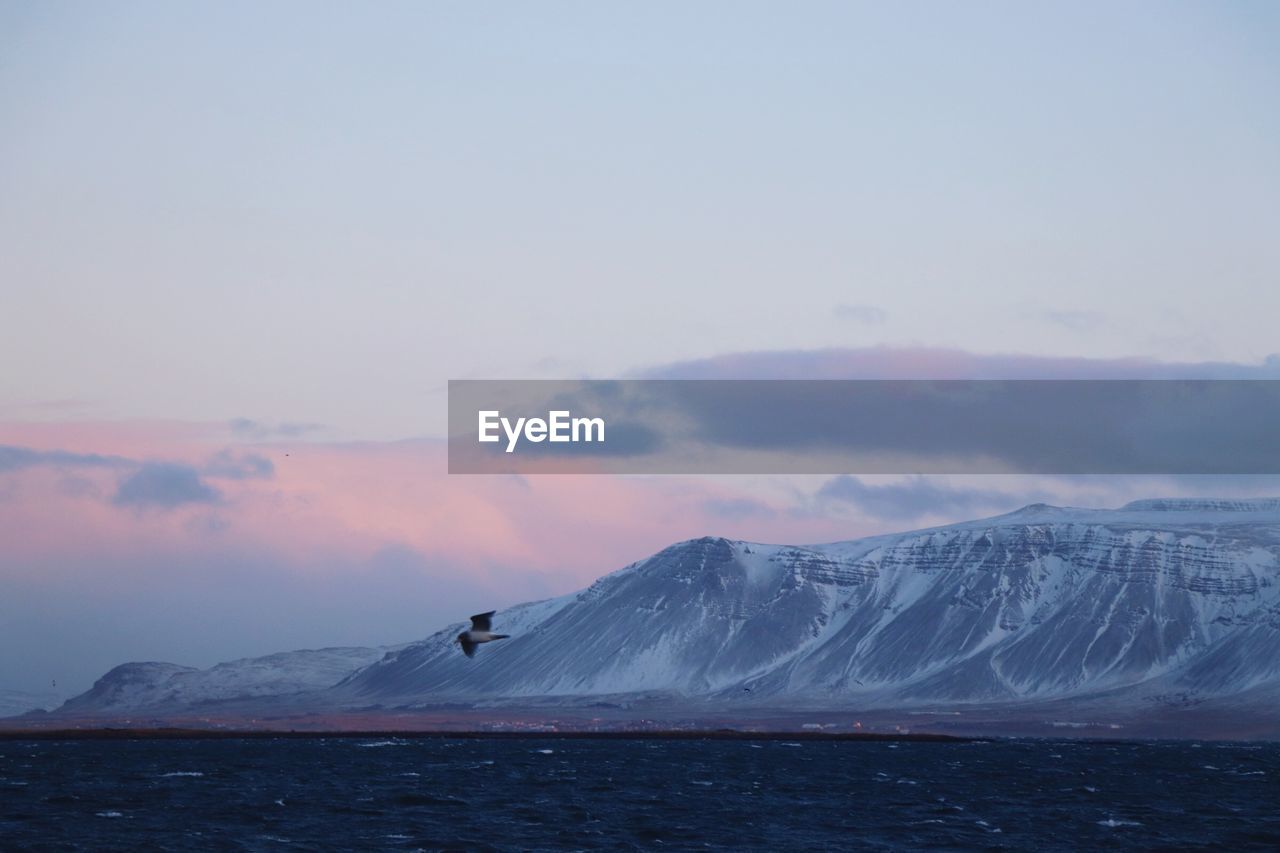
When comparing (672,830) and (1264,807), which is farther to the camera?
(1264,807)

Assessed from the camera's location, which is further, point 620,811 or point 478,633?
point 620,811

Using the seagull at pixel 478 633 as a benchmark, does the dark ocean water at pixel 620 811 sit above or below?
below

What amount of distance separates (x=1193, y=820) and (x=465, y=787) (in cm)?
6550

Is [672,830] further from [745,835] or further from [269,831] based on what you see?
[269,831]

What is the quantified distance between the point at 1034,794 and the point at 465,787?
171 feet

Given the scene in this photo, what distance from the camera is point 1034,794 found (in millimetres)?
159125

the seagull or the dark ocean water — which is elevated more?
the seagull

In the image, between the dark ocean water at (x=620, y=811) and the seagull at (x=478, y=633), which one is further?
the dark ocean water at (x=620, y=811)

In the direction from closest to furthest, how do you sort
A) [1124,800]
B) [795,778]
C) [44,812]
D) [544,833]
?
[544,833], [44,812], [1124,800], [795,778]

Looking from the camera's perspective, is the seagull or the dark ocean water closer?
the seagull

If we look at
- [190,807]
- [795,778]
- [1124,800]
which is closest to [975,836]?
[1124,800]

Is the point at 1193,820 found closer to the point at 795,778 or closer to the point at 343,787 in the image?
the point at 795,778

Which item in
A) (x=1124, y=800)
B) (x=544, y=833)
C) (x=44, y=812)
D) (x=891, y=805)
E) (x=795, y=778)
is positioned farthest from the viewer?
(x=795, y=778)

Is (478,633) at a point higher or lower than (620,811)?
higher
